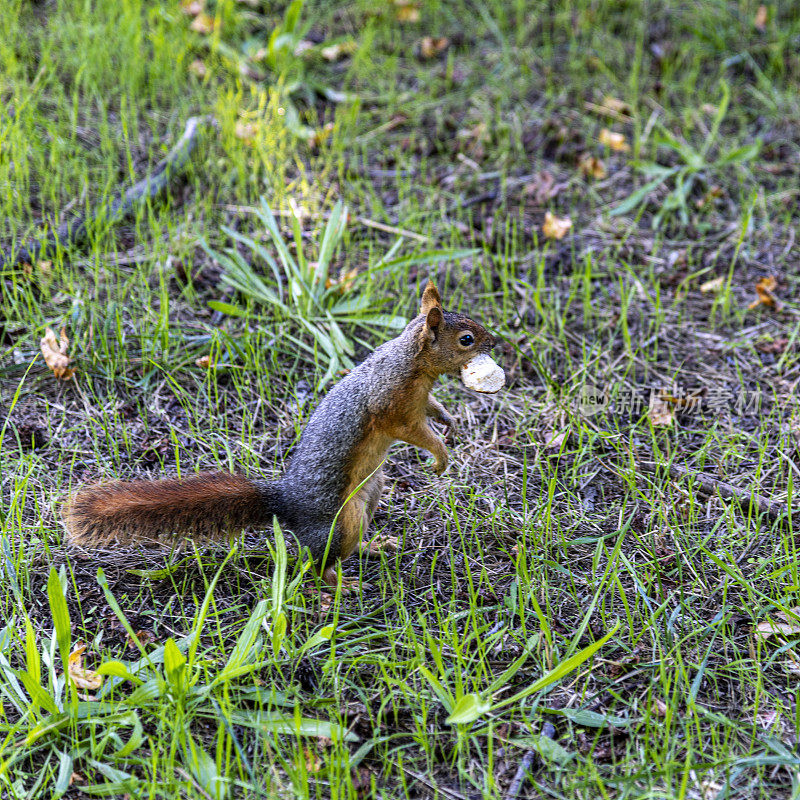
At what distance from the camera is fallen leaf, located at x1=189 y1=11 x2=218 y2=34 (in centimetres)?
481

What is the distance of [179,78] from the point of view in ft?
14.7

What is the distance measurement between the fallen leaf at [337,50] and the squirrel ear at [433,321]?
2.99 m

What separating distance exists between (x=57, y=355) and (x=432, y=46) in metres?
3.02

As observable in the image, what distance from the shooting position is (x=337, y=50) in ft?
16.2

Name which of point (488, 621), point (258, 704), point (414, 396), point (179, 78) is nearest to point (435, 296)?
point (414, 396)

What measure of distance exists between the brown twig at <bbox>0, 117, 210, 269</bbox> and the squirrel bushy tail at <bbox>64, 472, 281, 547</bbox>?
1417 millimetres

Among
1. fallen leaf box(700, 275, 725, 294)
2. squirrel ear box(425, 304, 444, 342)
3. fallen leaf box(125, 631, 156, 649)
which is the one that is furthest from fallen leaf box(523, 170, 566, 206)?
fallen leaf box(125, 631, 156, 649)

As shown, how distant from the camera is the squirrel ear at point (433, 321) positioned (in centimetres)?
245

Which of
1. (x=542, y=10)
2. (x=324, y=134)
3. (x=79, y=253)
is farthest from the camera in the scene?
(x=542, y=10)

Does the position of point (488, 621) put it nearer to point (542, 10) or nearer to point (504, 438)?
point (504, 438)

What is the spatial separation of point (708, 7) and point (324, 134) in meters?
2.62

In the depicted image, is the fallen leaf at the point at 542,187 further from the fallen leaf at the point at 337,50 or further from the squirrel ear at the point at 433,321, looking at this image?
the squirrel ear at the point at 433,321

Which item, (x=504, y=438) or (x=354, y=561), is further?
(x=504, y=438)

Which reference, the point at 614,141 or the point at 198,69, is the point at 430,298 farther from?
the point at 198,69
